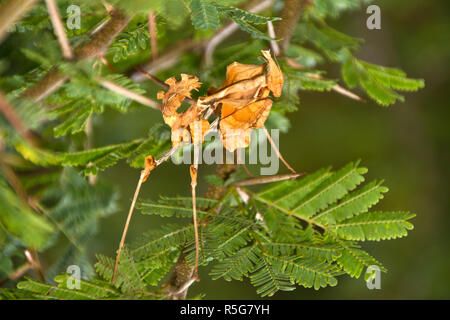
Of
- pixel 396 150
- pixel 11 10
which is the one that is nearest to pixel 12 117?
pixel 11 10

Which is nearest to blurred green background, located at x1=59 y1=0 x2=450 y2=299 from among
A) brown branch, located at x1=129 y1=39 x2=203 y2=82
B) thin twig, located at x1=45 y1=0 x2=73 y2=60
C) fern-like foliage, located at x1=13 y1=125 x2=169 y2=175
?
brown branch, located at x1=129 y1=39 x2=203 y2=82

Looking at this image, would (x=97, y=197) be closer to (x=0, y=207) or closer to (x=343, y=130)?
(x=0, y=207)

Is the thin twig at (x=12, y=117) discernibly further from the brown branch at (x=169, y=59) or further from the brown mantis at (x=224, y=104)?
the brown branch at (x=169, y=59)

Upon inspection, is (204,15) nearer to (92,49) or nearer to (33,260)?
(92,49)

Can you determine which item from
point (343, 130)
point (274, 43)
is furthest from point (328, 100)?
point (274, 43)

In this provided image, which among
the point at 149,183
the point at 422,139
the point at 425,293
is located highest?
the point at 422,139

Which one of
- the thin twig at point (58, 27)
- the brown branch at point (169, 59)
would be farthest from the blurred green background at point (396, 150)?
the thin twig at point (58, 27)

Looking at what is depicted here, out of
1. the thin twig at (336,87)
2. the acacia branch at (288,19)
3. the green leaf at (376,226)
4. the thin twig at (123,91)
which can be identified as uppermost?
the acacia branch at (288,19)
